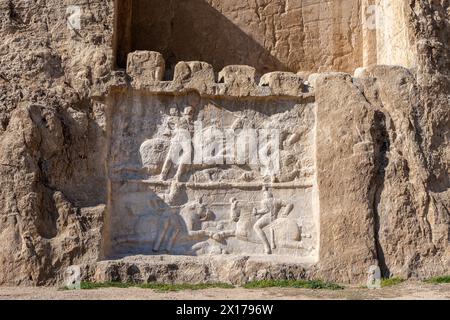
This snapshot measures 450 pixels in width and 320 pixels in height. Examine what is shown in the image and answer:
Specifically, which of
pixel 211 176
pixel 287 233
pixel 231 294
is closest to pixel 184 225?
pixel 211 176

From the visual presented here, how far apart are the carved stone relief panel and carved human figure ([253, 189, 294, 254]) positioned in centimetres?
1

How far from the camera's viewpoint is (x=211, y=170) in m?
10.4

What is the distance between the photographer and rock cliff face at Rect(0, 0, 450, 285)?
31.6 ft

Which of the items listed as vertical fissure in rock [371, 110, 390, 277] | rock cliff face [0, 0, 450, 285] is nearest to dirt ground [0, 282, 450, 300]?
rock cliff face [0, 0, 450, 285]

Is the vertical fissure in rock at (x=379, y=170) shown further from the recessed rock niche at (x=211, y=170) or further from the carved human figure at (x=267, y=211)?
the carved human figure at (x=267, y=211)

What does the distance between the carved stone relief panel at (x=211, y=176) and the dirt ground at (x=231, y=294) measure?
3.94 feet

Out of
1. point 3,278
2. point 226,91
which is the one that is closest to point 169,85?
point 226,91

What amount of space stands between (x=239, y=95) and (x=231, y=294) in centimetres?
312

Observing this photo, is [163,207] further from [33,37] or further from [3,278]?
[33,37]

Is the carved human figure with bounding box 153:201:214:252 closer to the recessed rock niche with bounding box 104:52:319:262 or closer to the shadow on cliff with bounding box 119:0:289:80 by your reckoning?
the recessed rock niche with bounding box 104:52:319:262

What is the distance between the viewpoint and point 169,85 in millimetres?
10383

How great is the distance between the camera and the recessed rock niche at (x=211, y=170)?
10.2m

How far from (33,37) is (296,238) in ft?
15.7

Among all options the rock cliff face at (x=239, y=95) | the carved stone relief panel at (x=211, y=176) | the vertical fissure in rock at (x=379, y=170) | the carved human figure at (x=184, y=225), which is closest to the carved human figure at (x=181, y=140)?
the carved stone relief panel at (x=211, y=176)
